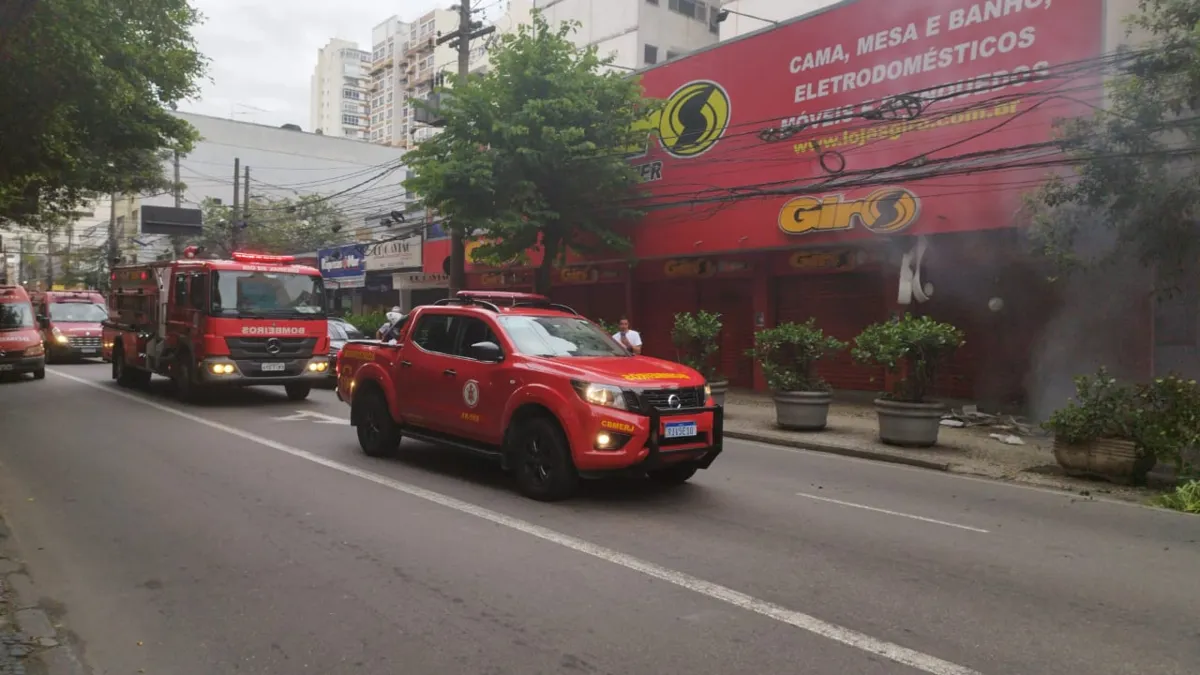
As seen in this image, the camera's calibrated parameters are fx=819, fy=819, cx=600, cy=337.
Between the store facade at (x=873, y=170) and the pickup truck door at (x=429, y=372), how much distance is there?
331 inches

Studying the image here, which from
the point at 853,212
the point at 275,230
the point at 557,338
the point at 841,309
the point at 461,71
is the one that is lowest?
the point at 557,338

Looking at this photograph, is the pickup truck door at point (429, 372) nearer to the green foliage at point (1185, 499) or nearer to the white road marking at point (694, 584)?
the white road marking at point (694, 584)

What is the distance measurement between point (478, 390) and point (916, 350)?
6.88m

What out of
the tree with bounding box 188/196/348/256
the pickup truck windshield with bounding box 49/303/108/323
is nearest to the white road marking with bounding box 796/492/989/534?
the pickup truck windshield with bounding box 49/303/108/323

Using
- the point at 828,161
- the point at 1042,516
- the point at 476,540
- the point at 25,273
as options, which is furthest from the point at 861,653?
the point at 25,273

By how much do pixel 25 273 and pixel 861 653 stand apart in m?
94.9

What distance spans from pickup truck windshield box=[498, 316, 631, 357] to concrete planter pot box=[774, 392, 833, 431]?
18.3 feet

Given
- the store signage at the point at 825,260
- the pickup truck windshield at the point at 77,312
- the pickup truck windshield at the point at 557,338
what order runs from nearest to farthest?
the pickup truck windshield at the point at 557,338 < the store signage at the point at 825,260 < the pickup truck windshield at the point at 77,312

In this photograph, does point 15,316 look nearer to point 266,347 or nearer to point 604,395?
point 266,347

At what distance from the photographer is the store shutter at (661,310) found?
21.9 metres

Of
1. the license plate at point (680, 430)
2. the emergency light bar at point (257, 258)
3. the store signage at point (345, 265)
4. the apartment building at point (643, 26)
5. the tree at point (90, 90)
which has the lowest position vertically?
the license plate at point (680, 430)

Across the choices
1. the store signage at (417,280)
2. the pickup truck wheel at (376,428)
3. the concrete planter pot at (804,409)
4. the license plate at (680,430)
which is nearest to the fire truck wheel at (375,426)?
the pickup truck wheel at (376,428)

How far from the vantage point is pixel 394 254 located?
3222cm

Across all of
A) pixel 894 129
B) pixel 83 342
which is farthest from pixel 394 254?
pixel 894 129
